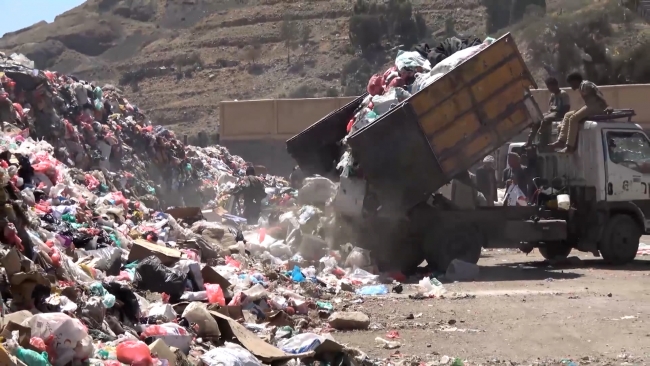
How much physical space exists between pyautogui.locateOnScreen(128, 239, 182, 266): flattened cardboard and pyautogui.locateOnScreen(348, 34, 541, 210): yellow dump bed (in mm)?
3150

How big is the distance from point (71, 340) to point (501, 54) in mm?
7602

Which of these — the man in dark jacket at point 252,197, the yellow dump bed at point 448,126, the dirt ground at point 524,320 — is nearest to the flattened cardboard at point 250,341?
the dirt ground at point 524,320

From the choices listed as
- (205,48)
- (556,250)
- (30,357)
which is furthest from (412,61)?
(205,48)

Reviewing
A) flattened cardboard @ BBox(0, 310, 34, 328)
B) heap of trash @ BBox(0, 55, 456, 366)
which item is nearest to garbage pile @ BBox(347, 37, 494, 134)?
heap of trash @ BBox(0, 55, 456, 366)

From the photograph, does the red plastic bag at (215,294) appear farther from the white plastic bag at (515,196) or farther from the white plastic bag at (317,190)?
the white plastic bag at (515,196)

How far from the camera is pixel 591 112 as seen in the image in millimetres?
12094

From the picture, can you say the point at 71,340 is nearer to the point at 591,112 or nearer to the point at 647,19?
the point at 591,112

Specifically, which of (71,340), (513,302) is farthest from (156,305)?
(513,302)

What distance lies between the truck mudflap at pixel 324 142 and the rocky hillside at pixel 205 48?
31981mm

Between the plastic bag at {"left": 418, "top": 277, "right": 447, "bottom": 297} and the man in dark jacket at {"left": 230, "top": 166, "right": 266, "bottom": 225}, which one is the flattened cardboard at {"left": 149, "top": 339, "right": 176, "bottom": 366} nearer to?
the plastic bag at {"left": 418, "top": 277, "right": 447, "bottom": 297}

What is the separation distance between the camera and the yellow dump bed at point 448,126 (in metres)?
11.1

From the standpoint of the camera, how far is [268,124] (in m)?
28.5

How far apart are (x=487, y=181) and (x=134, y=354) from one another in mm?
8645

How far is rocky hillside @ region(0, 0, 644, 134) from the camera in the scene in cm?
5491
